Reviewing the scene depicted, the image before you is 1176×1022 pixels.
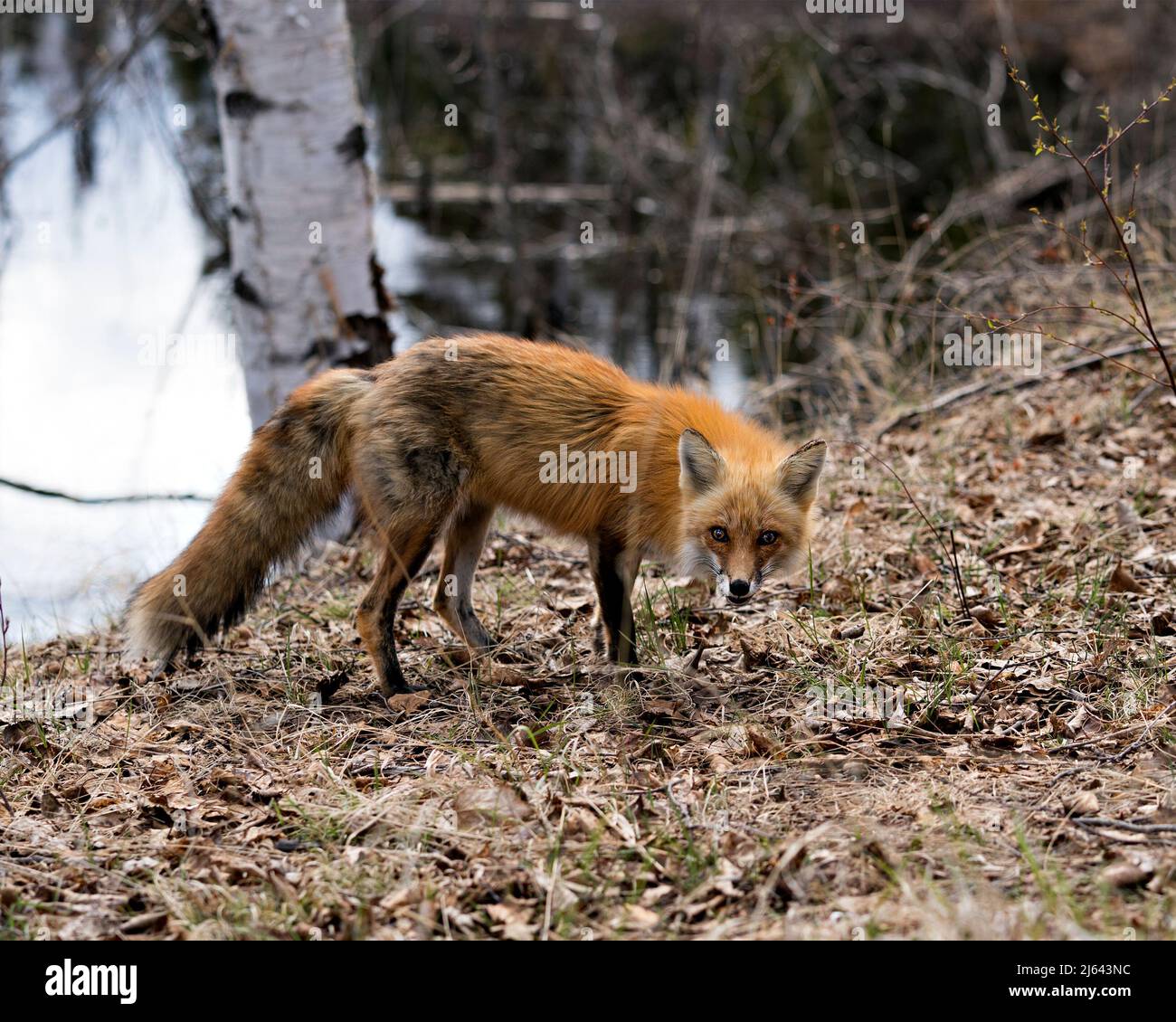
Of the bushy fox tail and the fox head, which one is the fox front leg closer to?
the fox head

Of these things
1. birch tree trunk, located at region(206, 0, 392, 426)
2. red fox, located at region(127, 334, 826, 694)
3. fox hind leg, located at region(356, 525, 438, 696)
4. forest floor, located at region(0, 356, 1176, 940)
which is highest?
birch tree trunk, located at region(206, 0, 392, 426)

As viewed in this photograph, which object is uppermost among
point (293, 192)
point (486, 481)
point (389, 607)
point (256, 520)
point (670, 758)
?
point (293, 192)

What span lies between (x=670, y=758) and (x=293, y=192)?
3.83 m

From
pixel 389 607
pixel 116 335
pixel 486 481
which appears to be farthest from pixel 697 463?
pixel 116 335

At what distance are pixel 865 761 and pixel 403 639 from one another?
2393 mm

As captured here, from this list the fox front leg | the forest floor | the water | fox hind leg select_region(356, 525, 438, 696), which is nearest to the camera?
the forest floor

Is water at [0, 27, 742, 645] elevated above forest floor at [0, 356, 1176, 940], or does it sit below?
above

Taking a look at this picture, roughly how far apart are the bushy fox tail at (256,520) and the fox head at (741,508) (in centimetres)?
148

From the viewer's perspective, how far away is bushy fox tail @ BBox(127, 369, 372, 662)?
4.54 m

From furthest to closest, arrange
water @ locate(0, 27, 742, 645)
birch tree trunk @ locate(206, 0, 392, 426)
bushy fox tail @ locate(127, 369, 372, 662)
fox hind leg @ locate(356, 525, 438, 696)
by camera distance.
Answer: water @ locate(0, 27, 742, 645) → birch tree trunk @ locate(206, 0, 392, 426) → fox hind leg @ locate(356, 525, 438, 696) → bushy fox tail @ locate(127, 369, 372, 662)

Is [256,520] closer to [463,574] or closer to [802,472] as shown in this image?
[463,574]

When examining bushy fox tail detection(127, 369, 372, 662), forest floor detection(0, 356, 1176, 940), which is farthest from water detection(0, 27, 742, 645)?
forest floor detection(0, 356, 1176, 940)

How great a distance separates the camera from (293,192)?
20.0ft

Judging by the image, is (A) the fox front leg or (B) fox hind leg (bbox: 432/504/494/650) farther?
(B) fox hind leg (bbox: 432/504/494/650)
